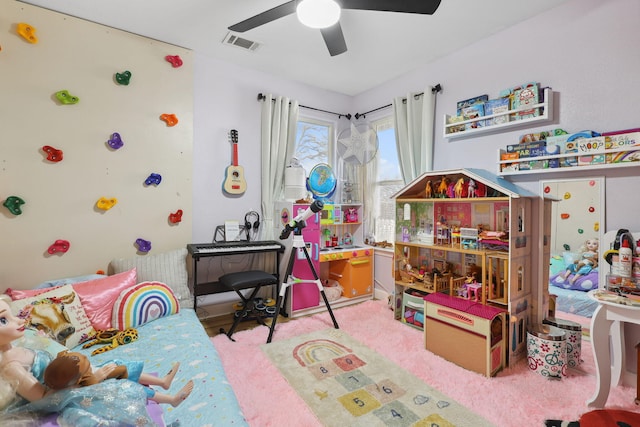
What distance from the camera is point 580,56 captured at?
7.16 feet

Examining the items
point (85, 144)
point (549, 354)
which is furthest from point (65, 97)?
point (549, 354)

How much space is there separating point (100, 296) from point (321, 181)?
2.42 meters

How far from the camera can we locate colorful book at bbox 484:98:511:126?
253 centimetres

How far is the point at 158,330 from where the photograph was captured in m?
2.02

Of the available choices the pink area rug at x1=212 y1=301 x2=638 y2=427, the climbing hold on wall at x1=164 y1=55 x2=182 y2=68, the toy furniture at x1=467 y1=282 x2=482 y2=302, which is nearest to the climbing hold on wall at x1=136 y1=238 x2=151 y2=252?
the pink area rug at x1=212 y1=301 x2=638 y2=427

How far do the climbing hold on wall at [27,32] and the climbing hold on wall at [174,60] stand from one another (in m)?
0.92

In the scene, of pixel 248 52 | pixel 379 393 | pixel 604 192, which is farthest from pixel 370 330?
pixel 248 52

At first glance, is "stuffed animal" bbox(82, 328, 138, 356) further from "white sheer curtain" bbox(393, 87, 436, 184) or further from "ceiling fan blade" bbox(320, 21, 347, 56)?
"white sheer curtain" bbox(393, 87, 436, 184)

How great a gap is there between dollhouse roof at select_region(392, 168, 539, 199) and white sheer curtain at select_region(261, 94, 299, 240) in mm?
1379

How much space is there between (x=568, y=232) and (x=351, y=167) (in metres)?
2.46

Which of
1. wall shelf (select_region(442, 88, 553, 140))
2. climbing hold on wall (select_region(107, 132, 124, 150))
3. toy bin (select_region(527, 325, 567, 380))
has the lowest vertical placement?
toy bin (select_region(527, 325, 567, 380))

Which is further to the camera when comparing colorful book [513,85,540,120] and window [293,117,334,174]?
window [293,117,334,174]

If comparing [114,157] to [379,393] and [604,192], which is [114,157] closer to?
[379,393]

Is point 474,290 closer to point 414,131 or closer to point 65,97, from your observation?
point 414,131
